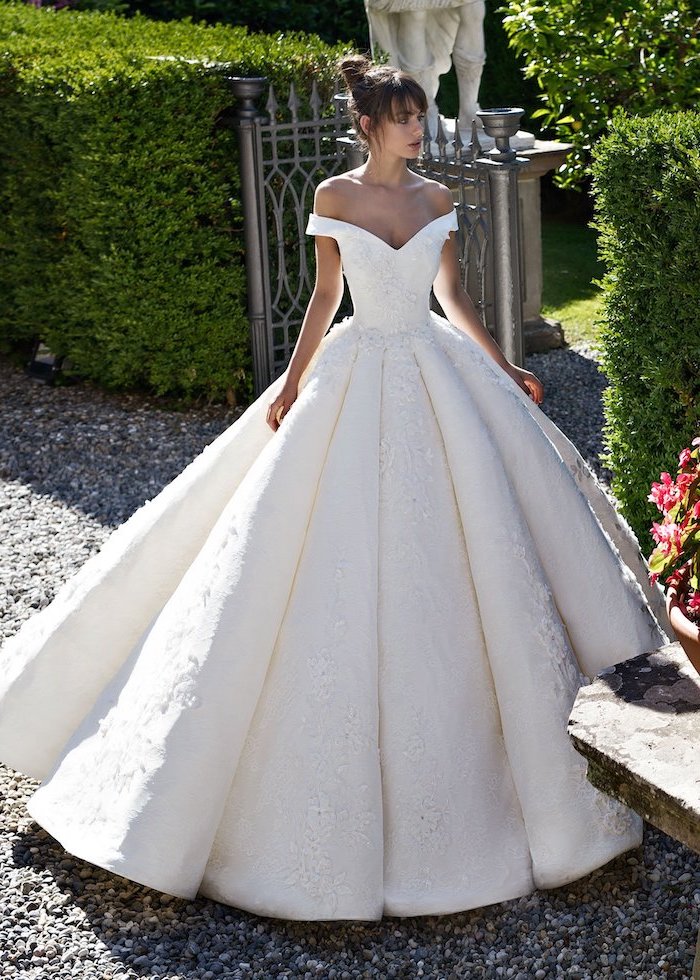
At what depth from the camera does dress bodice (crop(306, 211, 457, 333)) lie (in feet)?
11.1

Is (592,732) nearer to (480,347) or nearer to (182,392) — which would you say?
(480,347)

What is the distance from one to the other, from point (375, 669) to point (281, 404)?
2.54ft

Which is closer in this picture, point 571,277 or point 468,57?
point 468,57

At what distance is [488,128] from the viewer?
19.2 feet

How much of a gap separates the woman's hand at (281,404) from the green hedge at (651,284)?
5.16ft

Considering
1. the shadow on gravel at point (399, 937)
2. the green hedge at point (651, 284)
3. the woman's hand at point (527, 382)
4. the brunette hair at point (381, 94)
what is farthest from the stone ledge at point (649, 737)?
the green hedge at point (651, 284)

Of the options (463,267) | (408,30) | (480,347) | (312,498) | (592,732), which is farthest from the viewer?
(408,30)

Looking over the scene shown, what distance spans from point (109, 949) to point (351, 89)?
2.15 meters

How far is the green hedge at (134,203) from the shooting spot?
6672 millimetres

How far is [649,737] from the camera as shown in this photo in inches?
94.7

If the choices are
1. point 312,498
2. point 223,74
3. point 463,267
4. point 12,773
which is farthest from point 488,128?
point 12,773

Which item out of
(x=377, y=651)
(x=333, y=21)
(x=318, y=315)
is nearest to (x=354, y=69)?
(x=318, y=315)

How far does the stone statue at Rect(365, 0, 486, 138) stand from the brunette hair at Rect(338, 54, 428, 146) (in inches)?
189

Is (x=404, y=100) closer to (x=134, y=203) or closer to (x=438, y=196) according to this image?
(x=438, y=196)
